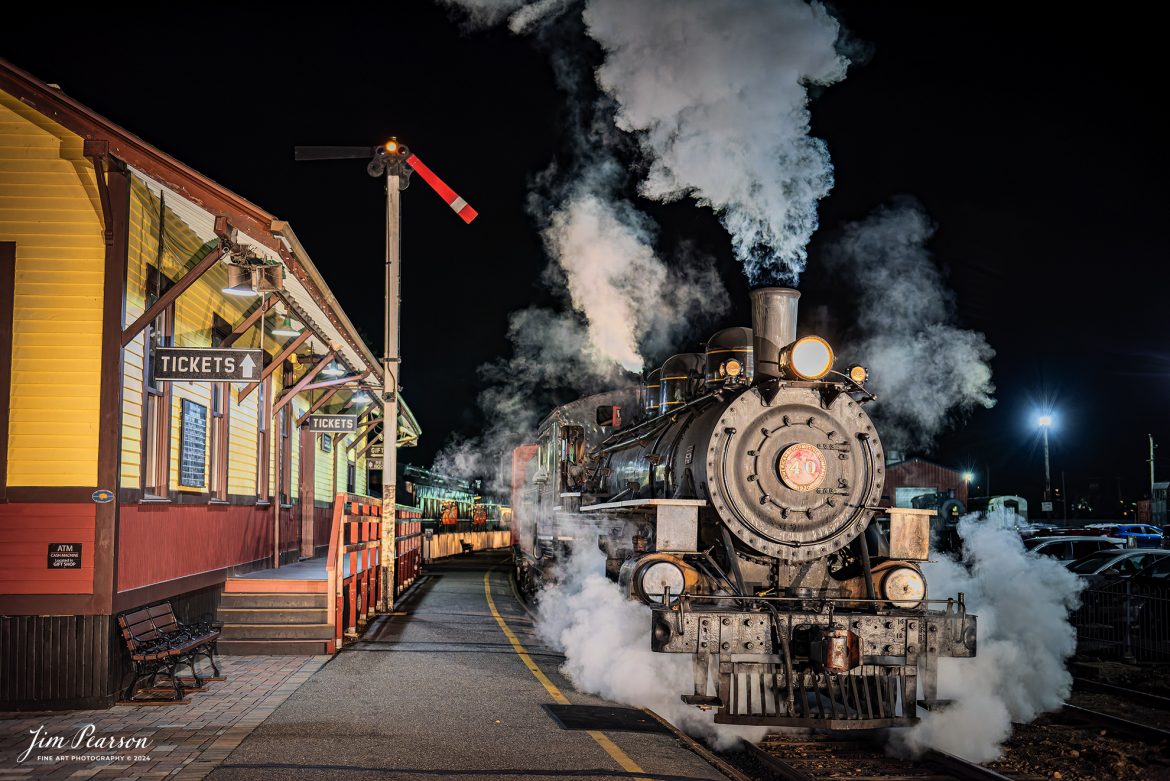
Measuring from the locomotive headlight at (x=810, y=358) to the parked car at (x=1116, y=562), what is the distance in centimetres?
899

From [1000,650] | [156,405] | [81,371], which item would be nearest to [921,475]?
[1000,650]

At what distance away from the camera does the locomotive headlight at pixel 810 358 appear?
756 cm

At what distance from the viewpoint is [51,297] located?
7.66 metres

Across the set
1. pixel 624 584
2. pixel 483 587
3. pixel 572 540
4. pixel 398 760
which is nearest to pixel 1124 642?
pixel 572 540

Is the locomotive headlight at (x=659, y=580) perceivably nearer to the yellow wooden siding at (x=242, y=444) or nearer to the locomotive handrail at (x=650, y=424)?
the locomotive handrail at (x=650, y=424)

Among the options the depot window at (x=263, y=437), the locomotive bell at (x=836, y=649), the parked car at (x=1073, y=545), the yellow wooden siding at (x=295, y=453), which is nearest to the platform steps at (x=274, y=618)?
the depot window at (x=263, y=437)

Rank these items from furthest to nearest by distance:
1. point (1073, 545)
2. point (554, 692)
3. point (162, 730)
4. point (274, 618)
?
point (1073, 545), point (274, 618), point (554, 692), point (162, 730)

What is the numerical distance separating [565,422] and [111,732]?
7.93m

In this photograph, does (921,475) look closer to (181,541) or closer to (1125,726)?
(1125,726)

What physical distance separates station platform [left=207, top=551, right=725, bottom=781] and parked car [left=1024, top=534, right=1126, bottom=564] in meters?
11.4

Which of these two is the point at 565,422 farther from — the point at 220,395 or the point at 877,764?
the point at 877,764

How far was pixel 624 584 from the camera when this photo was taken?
301 inches

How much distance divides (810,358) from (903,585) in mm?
1912
